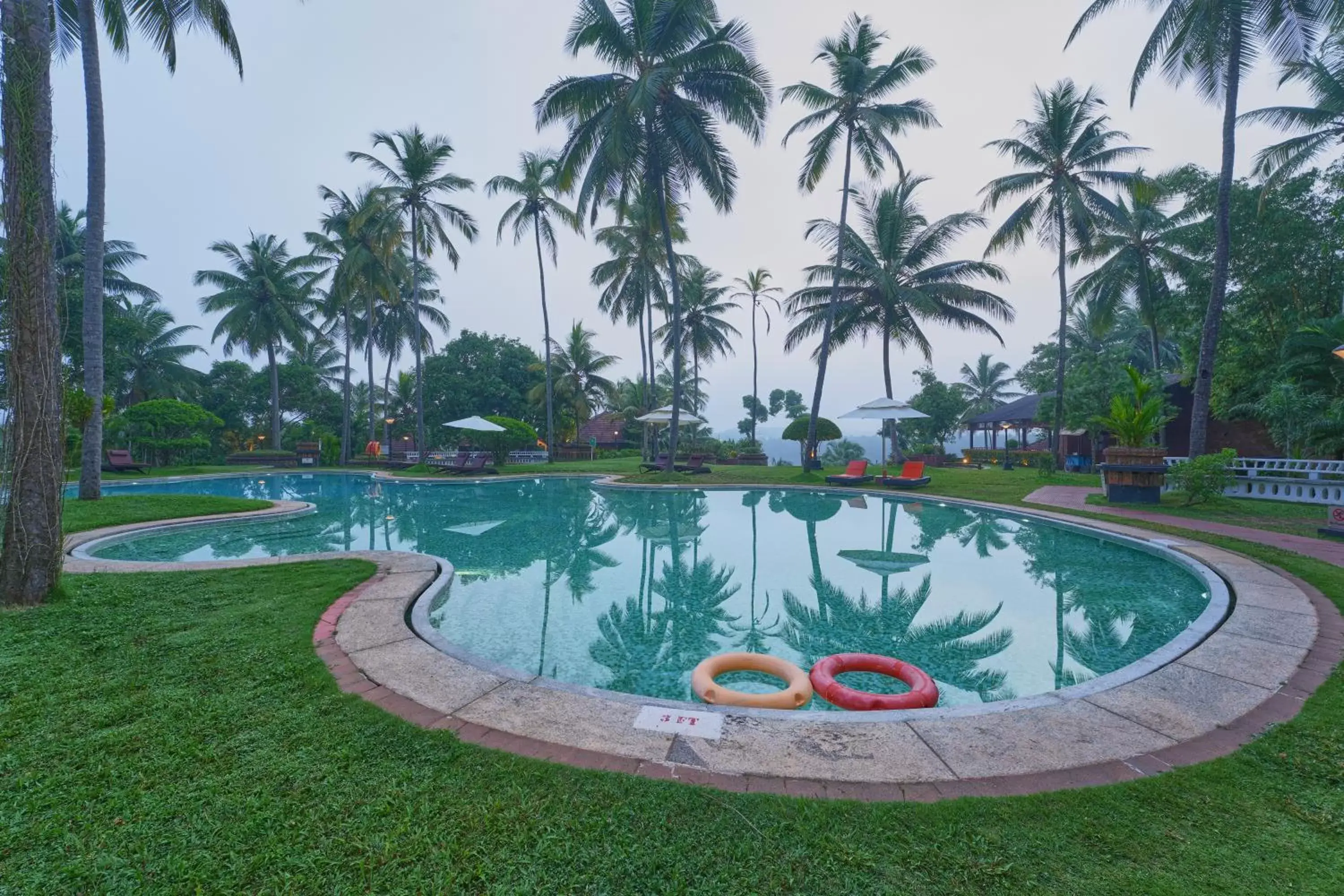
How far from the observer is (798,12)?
49.0ft

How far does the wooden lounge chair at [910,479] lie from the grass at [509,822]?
525 inches

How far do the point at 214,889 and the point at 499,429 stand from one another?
20.3 meters

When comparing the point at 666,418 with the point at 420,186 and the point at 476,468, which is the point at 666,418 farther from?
the point at 420,186

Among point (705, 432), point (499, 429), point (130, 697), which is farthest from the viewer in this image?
point (705, 432)

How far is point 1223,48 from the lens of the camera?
1182 cm

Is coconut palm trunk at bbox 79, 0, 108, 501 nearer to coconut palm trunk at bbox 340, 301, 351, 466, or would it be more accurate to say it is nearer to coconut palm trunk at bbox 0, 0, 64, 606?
coconut palm trunk at bbox 0, 0, 64, 606

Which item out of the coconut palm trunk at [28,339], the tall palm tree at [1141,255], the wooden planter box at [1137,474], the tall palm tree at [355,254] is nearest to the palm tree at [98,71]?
the coconut palm trunk at [28,339]

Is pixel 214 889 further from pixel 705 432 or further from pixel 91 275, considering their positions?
pixel 705 432

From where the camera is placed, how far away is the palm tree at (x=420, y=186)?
2044 cm

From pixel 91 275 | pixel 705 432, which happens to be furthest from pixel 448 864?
pixel 705 432

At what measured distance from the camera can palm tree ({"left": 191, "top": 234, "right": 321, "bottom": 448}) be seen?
1037 inches

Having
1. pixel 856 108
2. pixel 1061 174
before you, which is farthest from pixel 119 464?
pixel 1061 174

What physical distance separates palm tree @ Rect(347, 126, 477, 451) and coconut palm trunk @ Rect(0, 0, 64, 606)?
16749mm

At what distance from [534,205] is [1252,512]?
24915 mm
